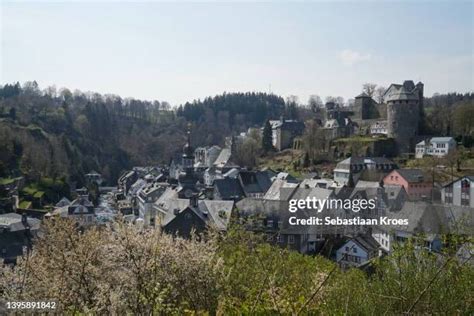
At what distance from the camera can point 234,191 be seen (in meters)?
30.4

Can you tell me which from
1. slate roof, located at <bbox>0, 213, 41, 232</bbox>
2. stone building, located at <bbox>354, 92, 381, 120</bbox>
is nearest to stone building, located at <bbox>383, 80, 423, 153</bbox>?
stone building, located at <bbox>354, 92, 381, 120</bbox>

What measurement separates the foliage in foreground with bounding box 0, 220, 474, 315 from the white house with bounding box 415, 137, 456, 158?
3818 centimetres

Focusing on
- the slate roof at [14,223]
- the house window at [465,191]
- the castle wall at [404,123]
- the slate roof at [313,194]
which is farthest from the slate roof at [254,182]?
the castle wall at [404,123]

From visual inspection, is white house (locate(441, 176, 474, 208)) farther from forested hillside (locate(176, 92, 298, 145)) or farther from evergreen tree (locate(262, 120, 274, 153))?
forested hillside (locate(176, 92, 298, 145))

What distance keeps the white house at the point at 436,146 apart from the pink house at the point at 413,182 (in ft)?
34.4

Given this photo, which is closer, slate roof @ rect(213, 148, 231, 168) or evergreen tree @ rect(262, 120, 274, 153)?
slate roof @ rect(213, 148, 231, 168)

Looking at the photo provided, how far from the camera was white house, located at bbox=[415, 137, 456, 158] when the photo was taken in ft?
136

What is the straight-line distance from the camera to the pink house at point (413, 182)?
30750 millimetres

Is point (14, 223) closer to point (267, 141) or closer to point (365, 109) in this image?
point (267, 141)

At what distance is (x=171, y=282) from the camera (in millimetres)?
5418

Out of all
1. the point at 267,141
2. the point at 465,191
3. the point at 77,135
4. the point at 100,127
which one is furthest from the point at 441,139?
the point at 100,127

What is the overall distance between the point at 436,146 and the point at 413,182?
12902 mm

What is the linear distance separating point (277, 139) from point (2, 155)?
33664 mm

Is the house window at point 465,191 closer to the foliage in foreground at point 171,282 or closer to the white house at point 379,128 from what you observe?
the foliage in foreground at point 171,282
